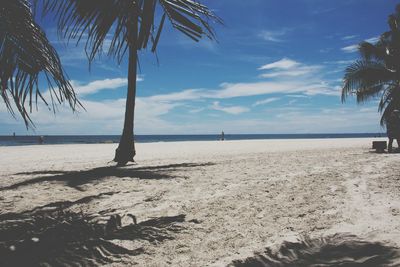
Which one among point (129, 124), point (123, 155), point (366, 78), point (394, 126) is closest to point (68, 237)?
point (123, 155)

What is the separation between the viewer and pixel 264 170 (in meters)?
7.21

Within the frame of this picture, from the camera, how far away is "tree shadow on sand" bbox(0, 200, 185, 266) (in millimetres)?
2590

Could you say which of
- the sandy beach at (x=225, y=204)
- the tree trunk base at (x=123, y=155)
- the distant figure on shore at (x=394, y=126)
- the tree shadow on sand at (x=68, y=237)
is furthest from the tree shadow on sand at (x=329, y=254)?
the distant figure on shore at (x=394, y=126)

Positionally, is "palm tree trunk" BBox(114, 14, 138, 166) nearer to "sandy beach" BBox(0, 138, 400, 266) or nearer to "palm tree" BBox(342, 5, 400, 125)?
"sandy beach" BBox(0, 138, 400, 266)

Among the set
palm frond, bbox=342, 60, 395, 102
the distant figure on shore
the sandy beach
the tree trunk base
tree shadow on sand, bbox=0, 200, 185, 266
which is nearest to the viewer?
tree shadow on sand, bbox=0, 200, 185, 266

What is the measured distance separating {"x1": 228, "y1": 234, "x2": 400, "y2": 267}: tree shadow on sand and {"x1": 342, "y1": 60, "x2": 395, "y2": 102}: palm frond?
13.8 metres

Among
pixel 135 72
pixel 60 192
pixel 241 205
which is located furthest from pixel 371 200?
pixel 135 72

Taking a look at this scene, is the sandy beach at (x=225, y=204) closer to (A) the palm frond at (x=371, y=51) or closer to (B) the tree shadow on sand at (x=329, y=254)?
(B) the tree shadow on sand at (x=329, y=254)

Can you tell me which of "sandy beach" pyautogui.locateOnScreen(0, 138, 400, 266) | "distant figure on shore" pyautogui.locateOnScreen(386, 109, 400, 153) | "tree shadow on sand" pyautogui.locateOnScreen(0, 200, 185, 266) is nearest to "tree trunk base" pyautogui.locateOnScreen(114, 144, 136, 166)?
"sandy beach" pyautogui.locateOnScreen(0, 138, 400, 266)

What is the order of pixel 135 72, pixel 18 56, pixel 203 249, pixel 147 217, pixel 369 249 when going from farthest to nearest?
pixel 135 72 < pixel 147 217 < pixel 203 249 < pixel 369 249 < pixel 18 56

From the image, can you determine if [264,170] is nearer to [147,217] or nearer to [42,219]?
[147,217]

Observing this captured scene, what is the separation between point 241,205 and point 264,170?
9.84 ft

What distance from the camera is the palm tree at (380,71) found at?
561 inches

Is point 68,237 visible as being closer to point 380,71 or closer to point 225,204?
point 225,204
